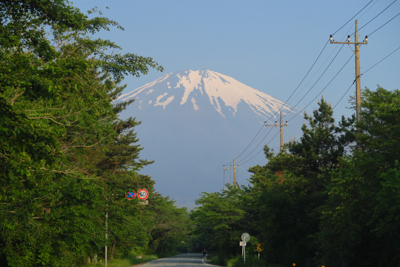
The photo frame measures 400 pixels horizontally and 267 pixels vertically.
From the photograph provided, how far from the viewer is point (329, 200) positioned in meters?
25.5

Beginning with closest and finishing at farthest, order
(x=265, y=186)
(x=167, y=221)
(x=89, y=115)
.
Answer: (x=89, y=115)
(x=265, y=186)
(x=167, y=221)

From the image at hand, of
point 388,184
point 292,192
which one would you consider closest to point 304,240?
point 292,192

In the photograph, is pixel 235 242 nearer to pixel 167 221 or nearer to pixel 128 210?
pixel 128 210

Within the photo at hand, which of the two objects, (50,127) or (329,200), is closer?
(50,127)

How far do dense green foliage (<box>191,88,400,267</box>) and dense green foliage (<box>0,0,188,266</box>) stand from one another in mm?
11060

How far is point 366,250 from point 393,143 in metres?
5.55

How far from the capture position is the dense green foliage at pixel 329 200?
832 inches

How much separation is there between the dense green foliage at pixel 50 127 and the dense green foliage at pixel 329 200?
11060mm

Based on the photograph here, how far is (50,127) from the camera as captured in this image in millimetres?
11375

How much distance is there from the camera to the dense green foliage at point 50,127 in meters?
10.9

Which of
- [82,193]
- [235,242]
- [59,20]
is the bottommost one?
[235,242]

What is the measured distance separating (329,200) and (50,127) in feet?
59.2

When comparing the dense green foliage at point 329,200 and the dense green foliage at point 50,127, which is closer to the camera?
the dense green foliage at point 50,127

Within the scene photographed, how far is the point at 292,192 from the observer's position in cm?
3397
